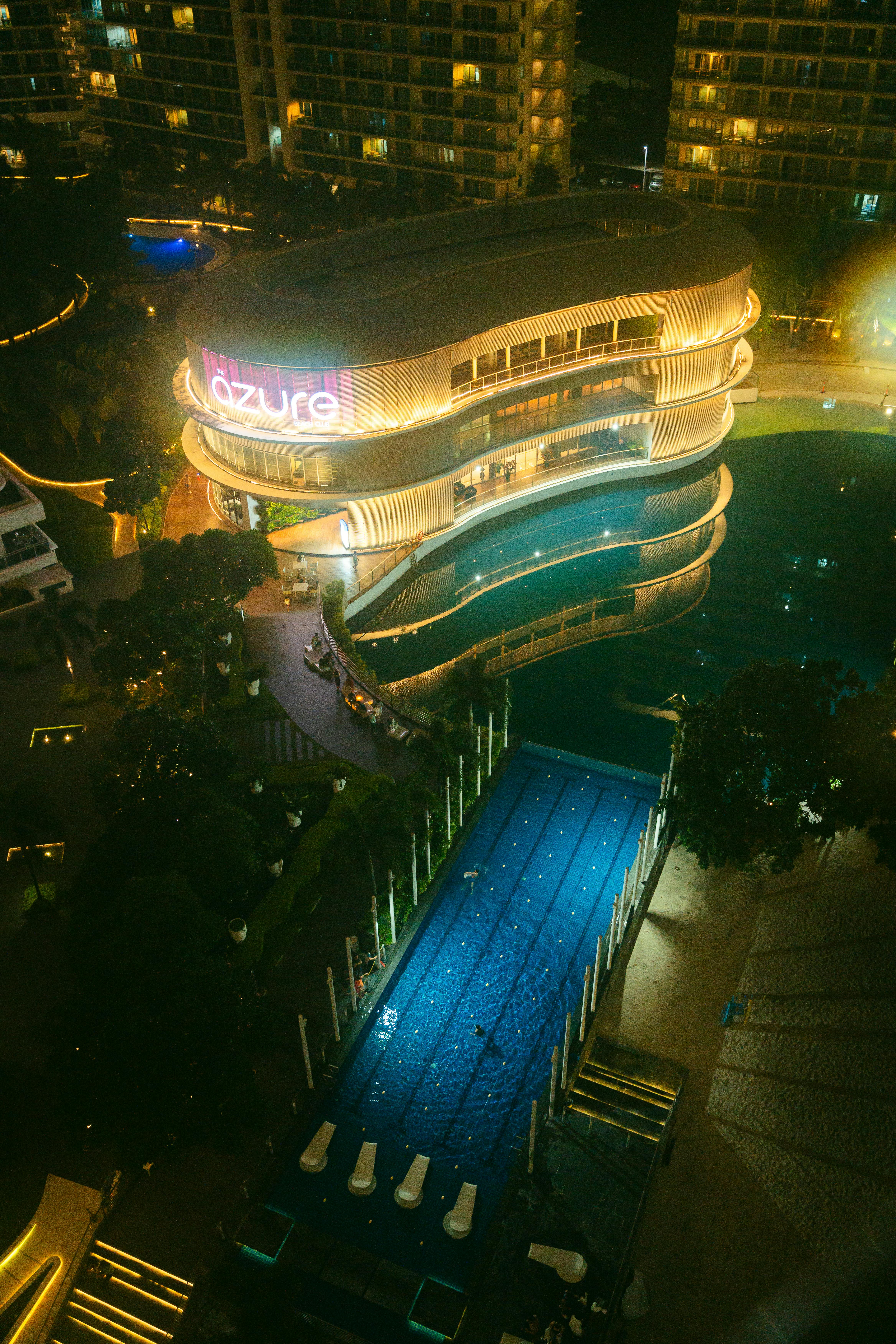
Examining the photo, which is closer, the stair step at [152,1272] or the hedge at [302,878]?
the stair step at [152,1272]

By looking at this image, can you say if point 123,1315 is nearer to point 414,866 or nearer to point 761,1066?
point 414,866

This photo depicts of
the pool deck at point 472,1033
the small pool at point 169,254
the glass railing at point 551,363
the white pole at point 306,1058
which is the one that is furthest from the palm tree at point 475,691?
the small pool at point 169,254

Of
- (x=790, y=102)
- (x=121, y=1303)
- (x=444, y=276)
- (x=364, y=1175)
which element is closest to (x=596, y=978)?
(x=364, y=1175)

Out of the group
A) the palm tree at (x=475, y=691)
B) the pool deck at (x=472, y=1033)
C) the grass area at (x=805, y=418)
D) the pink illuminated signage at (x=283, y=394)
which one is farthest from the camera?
the grass area at (x=805, y=418)

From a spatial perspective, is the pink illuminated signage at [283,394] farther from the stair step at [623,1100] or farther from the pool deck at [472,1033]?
the stair step at [623,1100]

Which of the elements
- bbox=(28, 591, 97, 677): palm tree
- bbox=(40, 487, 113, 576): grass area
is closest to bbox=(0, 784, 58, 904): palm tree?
bbox=(28, 591, 97, 677): palm tree

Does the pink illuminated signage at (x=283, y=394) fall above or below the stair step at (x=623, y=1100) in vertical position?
above
